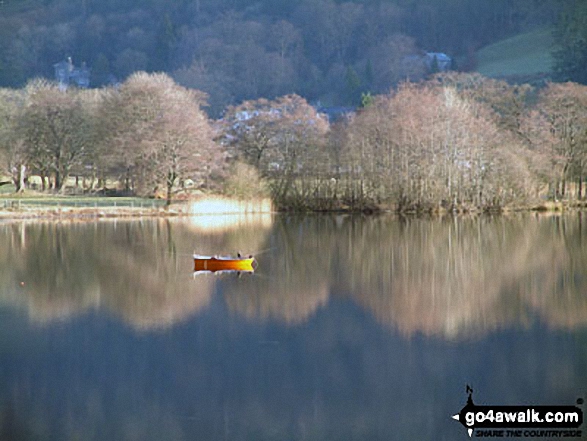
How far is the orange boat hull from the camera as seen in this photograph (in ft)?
97.0

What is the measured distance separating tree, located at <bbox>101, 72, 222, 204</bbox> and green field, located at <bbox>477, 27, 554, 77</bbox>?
7510cm

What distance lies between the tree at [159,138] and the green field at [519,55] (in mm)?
75101

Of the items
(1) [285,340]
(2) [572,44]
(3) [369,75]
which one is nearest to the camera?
(1) [285,340]

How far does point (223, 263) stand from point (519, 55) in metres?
121

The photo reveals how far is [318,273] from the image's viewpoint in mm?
29297

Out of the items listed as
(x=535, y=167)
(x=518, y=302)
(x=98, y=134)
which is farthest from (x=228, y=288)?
(x=98, y=134)

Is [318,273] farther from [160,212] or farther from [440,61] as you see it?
[440,61]

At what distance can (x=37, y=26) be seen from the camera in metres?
181

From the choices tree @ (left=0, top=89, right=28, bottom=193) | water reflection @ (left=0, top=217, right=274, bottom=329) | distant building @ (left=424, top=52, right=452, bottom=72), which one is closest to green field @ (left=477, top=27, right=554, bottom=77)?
distant building @ (left=424, top=52, right=452, bottom=72)

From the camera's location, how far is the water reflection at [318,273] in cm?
2222

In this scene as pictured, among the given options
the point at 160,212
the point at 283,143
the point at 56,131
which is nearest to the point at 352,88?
the point at 283,143

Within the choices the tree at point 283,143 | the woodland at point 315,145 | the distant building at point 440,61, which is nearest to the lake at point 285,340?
the woodland at point 315,145

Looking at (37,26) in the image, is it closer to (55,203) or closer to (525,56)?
(525,56)

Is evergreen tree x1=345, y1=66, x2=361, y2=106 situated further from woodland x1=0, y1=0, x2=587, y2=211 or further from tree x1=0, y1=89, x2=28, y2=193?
tree x1=0, y1=89, x2=28, y2=193
